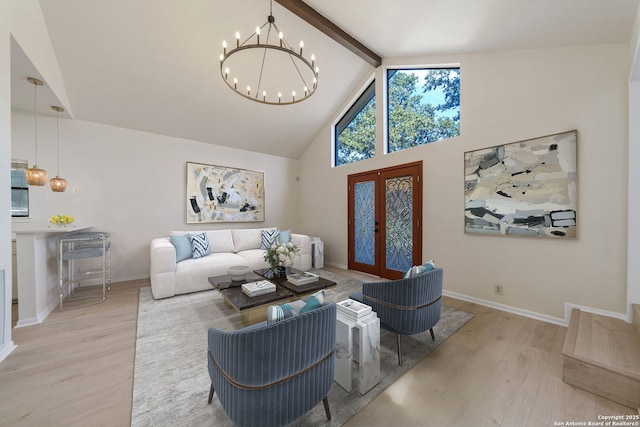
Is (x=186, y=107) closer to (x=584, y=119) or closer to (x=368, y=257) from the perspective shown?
(x=368, y=257)

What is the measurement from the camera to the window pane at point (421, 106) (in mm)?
3549

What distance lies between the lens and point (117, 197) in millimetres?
4137

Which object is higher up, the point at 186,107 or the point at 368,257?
the point at 186,107

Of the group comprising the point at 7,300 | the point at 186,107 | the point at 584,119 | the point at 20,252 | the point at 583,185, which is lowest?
the point at 7,300

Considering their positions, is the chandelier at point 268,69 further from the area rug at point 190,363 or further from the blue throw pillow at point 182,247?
the area rug at point 190,363

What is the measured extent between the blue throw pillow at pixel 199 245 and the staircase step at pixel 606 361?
4426 millimetres

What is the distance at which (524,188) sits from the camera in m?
2.76

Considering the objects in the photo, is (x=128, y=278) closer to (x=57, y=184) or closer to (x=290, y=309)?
(x=57, y=184)

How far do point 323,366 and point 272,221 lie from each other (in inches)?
195

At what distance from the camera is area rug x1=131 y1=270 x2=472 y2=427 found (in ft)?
4.80

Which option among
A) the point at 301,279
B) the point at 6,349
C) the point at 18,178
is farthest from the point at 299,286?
the point at 18,178

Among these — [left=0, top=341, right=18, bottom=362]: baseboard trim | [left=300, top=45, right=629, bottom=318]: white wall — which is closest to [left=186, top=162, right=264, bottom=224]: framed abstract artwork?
[left=0, top=341, right=18, bottom=362]: baseboard trim

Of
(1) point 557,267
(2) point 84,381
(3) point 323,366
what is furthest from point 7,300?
(1) point 557,267

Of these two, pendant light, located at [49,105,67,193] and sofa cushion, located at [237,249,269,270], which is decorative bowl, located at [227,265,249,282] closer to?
sofa cushion, located at [237,249,269,270]
